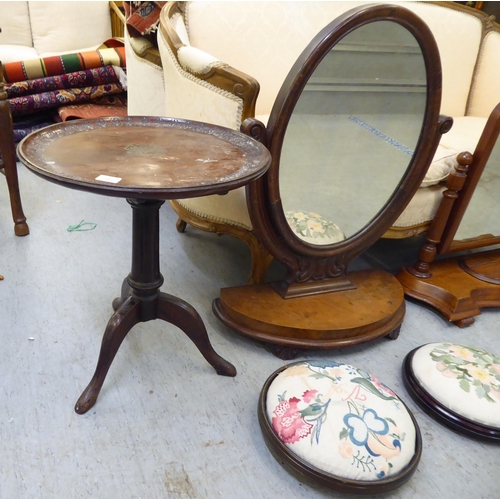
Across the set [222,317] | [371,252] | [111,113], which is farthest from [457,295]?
[111,113]

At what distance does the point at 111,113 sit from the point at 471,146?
72.6 inches

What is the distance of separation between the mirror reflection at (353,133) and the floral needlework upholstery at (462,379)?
0.41 m

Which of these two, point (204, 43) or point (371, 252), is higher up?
point (204, 43)

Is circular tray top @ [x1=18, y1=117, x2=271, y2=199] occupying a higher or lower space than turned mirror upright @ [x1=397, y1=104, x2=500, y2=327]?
higher

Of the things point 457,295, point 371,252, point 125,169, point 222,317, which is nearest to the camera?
point 125,169

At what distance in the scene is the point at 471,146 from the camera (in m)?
1.63

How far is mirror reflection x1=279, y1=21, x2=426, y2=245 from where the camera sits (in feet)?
3.78

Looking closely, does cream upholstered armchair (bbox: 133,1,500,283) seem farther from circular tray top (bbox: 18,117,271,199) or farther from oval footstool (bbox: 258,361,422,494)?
oval footstool (bbox: 258,361,422,494)

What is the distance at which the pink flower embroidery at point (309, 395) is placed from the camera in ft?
3.29

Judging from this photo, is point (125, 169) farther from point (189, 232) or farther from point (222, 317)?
point (189, 232)

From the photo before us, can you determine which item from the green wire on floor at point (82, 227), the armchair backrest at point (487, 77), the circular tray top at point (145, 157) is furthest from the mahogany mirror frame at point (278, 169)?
the armchair backrest at point (487, 77)

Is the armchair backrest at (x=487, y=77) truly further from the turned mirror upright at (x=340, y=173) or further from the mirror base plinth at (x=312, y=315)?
the mirror base plinth at (x=312, y=315)

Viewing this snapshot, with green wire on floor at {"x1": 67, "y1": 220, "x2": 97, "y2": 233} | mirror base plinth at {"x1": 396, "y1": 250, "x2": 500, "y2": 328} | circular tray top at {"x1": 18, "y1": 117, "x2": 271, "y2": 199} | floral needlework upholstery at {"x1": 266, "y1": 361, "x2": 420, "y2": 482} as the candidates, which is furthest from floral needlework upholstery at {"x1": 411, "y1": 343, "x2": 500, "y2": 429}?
green wire on floor at {"x1": 67, "y1": 220, "x2": 97, "y2": 233}

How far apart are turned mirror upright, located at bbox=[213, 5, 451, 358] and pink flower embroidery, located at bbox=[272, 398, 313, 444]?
249mm
